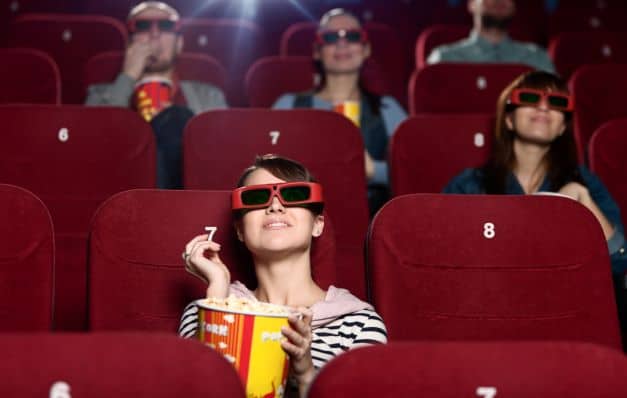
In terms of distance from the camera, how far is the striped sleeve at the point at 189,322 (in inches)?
37.3

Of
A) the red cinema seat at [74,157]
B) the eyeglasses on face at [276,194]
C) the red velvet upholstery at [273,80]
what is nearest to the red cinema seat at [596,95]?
the red velvet upholstery at [273,80]

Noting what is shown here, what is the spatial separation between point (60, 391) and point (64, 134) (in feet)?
2.65

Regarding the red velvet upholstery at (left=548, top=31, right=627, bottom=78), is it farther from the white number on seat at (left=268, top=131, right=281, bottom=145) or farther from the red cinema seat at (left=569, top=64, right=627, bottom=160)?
the white number on seat at (left=268, top=131, right=281, bottom=145)

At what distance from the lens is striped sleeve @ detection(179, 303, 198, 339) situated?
95cm

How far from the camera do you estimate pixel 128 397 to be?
1.95 feet

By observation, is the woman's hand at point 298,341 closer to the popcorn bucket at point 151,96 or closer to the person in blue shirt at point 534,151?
the person in blue shirt at point 534,151

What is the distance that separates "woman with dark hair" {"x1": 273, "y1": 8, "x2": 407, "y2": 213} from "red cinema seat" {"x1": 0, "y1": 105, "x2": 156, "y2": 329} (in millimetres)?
559

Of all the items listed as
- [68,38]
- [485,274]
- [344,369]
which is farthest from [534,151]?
[68,38]

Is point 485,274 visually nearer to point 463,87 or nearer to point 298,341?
point 298,341

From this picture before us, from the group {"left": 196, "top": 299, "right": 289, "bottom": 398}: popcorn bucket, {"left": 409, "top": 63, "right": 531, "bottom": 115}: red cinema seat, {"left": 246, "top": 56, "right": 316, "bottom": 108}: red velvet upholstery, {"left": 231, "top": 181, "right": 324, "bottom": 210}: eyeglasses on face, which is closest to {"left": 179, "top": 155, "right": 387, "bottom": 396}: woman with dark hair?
{"left": 231, "top": 181, "right": 324, "bottom": 210}: eyeglasses on face

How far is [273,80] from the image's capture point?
2.12 meters

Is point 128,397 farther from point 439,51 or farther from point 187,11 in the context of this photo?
point 187,11

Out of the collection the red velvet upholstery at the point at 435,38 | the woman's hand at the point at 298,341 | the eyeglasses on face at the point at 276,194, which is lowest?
the woman's hand at the point at 298,341

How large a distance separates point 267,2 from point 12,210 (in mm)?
1831
